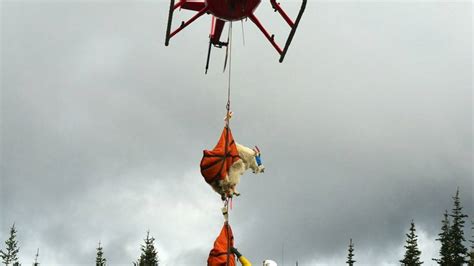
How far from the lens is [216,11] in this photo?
303 inches

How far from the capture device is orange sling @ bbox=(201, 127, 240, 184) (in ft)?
26.2

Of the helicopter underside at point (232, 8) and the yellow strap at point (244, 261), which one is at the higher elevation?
the helicopter underside at point (232, 8)

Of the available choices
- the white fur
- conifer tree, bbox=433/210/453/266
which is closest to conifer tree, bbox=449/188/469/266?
conifer tree, bbox=433/210/453/266

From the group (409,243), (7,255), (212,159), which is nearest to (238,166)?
(212,159)

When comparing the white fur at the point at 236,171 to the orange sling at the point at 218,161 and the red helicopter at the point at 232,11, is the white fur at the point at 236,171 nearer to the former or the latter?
the orange sling at the point at 218,161

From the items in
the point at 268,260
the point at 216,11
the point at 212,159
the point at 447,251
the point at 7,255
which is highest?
the point at 7,255

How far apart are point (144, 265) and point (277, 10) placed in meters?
35.5

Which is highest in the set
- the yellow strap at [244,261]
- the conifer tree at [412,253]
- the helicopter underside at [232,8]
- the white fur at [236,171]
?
the conifer tree at [412,253]

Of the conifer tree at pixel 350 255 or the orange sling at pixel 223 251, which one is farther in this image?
the conifer tree at pixel 350 255

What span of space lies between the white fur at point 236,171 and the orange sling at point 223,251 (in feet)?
1.43

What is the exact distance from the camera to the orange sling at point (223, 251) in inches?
313

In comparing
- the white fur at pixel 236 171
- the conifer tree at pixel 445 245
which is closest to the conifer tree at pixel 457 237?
the conifer tree at pixel 445 245

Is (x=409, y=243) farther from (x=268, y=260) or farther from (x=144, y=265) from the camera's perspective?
(x=268, y=260)

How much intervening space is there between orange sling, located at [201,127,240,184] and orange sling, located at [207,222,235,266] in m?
0.65
